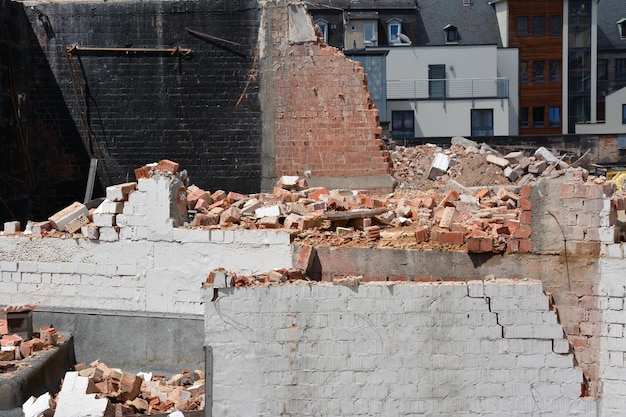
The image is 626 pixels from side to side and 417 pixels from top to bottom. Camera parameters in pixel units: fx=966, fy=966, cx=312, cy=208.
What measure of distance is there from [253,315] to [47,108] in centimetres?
1017

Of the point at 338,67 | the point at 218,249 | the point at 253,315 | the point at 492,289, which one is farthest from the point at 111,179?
the point at 492,289

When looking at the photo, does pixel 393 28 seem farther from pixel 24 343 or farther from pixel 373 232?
pixel 24 343

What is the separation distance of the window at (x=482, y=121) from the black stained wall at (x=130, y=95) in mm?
24342

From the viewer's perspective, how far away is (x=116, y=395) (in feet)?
41.8

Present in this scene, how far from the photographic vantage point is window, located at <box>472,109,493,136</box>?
138 ft

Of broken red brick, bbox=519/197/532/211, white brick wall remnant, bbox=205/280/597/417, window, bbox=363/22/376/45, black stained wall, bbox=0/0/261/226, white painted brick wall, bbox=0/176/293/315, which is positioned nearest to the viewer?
white brick wall remnant, bbox=205/280/597/417

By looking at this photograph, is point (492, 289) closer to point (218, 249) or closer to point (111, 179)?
point (218, 249)

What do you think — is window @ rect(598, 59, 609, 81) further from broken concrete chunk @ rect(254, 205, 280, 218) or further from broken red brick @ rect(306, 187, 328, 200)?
broken concrete chunk @ rect(254, 205, 280, 218)

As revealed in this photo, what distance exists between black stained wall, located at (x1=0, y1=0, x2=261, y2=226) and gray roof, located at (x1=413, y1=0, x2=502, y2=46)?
32388mm

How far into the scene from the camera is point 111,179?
19.9 meters

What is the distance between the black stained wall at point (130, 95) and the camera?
19.3 m

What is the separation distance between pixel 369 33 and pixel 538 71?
9757mm

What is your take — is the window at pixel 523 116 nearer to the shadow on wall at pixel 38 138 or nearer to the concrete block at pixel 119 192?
the shadow on wall at pixel 38 138

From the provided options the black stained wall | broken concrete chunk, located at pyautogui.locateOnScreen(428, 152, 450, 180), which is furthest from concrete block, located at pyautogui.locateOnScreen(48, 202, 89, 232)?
broken concrete chunk, located at pyautogui.locateOnScreen(428, 152, 450, 180)
